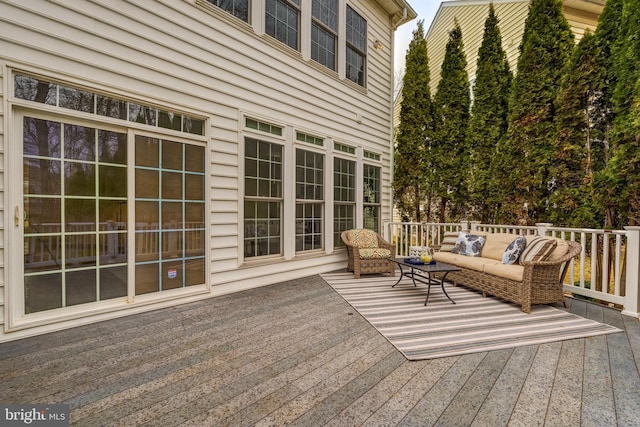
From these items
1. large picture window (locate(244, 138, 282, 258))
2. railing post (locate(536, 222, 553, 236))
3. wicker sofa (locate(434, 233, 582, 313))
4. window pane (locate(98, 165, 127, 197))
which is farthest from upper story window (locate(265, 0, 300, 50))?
railing post (locate(536, 222, 553, 236))

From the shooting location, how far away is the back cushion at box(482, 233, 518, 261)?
445cm

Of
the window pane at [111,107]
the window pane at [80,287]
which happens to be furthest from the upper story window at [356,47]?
the window pane at [80,287]

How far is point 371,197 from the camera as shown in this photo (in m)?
6.87

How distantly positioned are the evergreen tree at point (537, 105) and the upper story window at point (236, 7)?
16.0 ft

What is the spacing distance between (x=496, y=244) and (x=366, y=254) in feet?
6.82

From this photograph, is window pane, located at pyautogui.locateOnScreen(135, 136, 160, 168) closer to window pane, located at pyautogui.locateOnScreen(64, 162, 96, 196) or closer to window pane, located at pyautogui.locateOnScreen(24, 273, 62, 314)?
window pane, located at pyautogui.locateOnScreen(64, 162, 96, 196)

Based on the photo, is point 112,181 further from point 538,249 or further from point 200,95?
point 538,249

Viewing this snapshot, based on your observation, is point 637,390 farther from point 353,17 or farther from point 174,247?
point 353,17

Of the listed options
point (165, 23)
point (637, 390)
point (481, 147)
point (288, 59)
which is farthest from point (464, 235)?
point (165, 23)

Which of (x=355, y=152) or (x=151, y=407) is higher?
(x=355, y=152)

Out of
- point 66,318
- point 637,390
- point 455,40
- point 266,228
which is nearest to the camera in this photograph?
point 637,390

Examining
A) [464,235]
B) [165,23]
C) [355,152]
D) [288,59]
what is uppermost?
[288,59]

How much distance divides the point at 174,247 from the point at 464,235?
4.56 metres

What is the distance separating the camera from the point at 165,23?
349 cm
